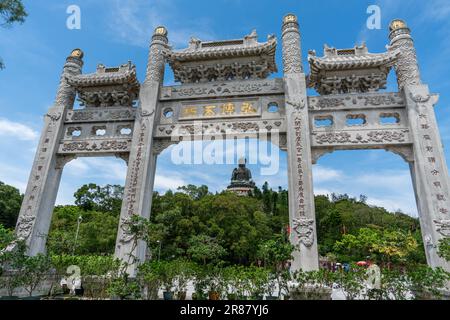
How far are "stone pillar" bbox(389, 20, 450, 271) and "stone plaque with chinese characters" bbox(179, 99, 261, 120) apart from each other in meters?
4.47

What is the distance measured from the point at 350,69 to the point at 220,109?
4391 mm

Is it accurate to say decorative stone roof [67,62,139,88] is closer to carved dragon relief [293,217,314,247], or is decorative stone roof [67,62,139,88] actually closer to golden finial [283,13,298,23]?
golden finial [283,13,298,23]

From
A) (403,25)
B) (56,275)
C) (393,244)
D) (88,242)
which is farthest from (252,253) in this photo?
(403,25)

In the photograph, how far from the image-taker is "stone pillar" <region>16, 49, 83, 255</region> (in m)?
8.58

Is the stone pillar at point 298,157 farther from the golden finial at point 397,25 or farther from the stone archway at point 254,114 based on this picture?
the golden finial at point 397,25

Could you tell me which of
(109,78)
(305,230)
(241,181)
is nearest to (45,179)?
(109,78)

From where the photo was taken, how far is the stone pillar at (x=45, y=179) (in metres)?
8.58

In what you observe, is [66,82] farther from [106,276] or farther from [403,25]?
[403,25]

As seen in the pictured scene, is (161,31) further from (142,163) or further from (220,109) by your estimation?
(142,163)

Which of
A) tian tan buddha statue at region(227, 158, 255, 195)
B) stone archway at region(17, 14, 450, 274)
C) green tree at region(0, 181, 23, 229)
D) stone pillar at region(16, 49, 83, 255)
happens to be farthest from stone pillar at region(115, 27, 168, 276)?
tian tan buddha statue at region(227, 158, 255, 195)

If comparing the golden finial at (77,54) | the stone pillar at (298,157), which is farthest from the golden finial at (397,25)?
the golden finial at (77,54)

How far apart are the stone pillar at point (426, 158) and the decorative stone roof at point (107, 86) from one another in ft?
29.5

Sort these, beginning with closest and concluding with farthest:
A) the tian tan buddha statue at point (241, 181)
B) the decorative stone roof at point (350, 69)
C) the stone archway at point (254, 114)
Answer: the stone archway at point (254, 114), the decorative stone roof at point (350, 69), the tian tan buddha statue at point (241, 181)
